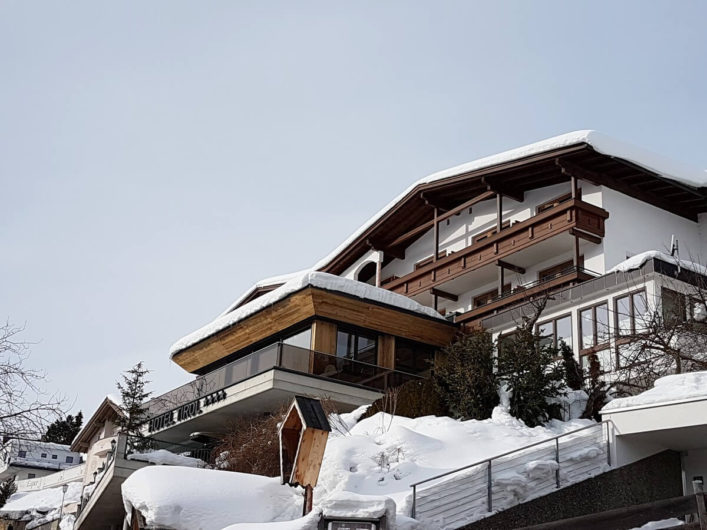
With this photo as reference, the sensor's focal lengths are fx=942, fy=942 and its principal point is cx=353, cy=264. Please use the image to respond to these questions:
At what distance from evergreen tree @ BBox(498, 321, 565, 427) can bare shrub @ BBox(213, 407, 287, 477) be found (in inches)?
212

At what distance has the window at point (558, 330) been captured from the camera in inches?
1041

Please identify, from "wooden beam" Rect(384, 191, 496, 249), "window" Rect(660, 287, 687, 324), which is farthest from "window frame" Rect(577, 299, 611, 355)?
"wooden beam" Rect(384, 191, 496, 249)

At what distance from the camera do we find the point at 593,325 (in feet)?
84.1

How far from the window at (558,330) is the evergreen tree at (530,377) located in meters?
3.39

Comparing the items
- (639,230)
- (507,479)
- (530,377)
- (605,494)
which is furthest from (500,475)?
(639,230)

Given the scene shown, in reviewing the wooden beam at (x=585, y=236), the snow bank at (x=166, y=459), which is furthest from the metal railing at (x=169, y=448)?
the wooden beam at (x=585, y=236)

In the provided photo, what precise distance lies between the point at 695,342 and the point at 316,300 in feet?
36.0

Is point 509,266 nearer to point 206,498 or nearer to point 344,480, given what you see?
point 344,480

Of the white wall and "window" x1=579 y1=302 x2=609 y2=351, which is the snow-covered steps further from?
the white wall

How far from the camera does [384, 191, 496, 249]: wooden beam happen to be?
115 feet

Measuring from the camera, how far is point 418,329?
29.5 meters

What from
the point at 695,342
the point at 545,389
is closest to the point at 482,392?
the point at 545,389

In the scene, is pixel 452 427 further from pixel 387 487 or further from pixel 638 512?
pixel 638 512

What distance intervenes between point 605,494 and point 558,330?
34.0ft
